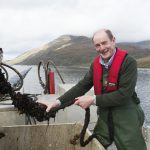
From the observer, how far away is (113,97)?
17.3 ft

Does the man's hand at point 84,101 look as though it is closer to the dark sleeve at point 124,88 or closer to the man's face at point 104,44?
the dark sleeve at point 124,88

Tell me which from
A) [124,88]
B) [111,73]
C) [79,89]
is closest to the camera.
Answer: [124,88]

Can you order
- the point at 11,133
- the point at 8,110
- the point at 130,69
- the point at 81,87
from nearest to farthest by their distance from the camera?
the point at 130,69 < the point at 81,87 < the point at 11,133 < the point at 8,110

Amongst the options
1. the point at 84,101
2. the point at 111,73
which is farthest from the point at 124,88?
the point at 84,101

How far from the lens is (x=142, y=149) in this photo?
555 cm

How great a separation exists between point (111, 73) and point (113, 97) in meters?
0.33

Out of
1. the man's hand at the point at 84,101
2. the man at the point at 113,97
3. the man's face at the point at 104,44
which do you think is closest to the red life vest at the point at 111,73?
the man at the point at 113,97

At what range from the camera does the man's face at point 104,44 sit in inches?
207

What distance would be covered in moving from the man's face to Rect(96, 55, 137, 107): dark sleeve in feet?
0.78

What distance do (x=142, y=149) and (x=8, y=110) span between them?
362 cm

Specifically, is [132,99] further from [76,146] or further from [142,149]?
[76,146]

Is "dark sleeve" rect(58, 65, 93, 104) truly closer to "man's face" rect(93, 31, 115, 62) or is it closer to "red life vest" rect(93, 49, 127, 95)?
"red life vest" rect(93, 49, 127, 95)

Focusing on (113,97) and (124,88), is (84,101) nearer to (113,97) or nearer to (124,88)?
(113,97)

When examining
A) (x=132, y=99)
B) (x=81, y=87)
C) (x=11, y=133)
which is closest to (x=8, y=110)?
(x=11, y=133)
